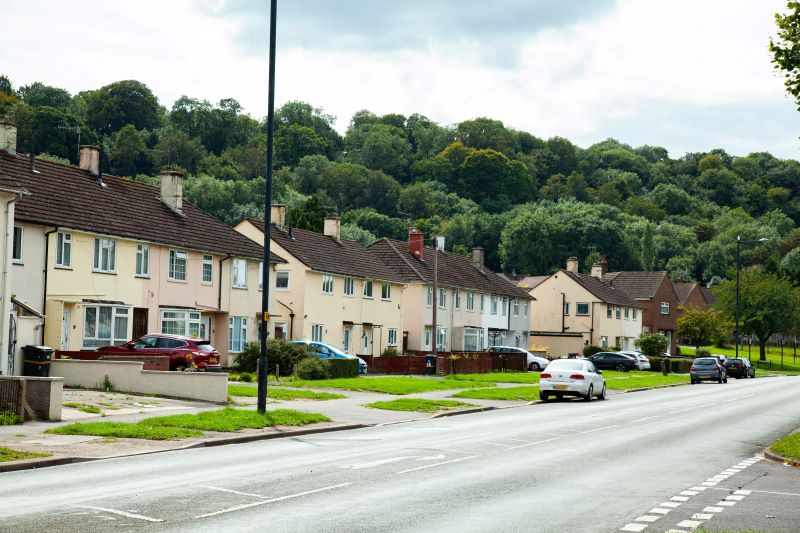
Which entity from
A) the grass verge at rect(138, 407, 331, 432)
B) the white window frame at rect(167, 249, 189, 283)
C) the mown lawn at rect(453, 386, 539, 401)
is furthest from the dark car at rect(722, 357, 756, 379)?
the grass verge at rect(138, 407, 331, 432)

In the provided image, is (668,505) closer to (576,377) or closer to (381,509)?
(381,509)

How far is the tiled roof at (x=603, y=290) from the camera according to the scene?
92938mm

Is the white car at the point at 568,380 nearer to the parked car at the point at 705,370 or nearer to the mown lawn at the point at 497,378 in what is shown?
the mown lawn at the point at 497,378

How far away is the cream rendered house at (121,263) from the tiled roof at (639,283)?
6215 cm

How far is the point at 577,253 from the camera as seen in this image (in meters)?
134

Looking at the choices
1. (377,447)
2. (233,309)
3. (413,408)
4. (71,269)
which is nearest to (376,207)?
(233,309)

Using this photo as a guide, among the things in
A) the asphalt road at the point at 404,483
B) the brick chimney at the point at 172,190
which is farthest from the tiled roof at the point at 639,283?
the asphalt road at the point at 404,483

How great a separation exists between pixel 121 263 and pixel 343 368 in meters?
10.3

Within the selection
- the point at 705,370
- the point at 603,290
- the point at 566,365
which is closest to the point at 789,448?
the point at 566,365

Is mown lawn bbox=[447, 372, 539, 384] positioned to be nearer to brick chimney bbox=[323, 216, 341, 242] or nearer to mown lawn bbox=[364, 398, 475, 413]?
mown lawn bbox=[364, 398, 475, 413]

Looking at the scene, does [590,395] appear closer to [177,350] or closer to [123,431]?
[177,350]

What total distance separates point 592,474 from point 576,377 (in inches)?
869

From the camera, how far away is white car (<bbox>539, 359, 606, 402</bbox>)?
37688mm

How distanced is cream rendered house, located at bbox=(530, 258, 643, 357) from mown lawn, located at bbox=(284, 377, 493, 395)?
49.2 m
